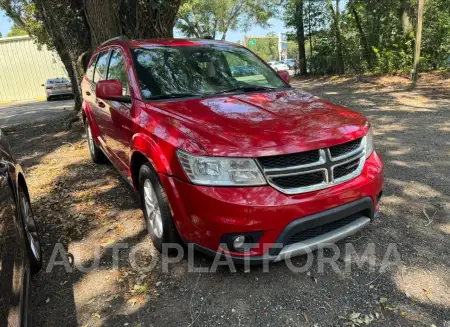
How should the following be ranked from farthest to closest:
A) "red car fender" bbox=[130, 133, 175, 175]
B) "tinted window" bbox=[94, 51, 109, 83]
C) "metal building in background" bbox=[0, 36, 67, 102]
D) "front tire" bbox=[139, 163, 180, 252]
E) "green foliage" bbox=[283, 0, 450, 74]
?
"metal building in background" bbox=[0, 36, 67, 102] → "green foliage" bbox=[283, 0, 450, 74] → "tinted window" bbox=[94, 51, 109, 83] → "front tire" bbox=[139, 163, 180, 252] → "red car fender" bbox=[130, 133, 175, 175]

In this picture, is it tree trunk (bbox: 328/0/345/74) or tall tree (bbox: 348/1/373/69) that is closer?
tall tree (bbox: 348/1/373/69)

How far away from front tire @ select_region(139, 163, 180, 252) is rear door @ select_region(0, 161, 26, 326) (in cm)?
95

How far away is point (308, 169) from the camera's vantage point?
2523 millimetres

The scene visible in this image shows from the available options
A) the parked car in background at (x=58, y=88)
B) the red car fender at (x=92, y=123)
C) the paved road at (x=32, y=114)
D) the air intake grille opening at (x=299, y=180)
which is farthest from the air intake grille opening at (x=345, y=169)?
the parked car in background at (x=58, y=88)

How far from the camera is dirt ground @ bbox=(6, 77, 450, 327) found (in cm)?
251

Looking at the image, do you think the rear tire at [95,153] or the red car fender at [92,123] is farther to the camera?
the rear tire at [95,153]

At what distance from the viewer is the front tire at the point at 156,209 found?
9.37 ft

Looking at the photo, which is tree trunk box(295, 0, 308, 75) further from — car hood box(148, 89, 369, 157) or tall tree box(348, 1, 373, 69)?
car hood box(148, 89, 369, 157)

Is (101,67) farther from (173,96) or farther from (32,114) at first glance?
(32,114)

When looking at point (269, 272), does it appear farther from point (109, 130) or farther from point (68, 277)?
point (109, 130)

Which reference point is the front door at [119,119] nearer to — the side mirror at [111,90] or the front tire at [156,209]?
the side mirror at [111,90]

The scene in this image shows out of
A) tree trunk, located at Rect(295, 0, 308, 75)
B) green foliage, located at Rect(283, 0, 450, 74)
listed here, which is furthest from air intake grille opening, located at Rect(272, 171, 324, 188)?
tree trunk, located at Rect(295, 0, 308, 75)

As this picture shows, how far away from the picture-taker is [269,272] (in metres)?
2.93

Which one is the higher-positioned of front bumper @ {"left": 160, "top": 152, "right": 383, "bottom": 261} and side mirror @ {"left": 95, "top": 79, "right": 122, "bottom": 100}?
side mirror @ {"left": 95, "top": 79, "right": 122, "bottom": 100}
